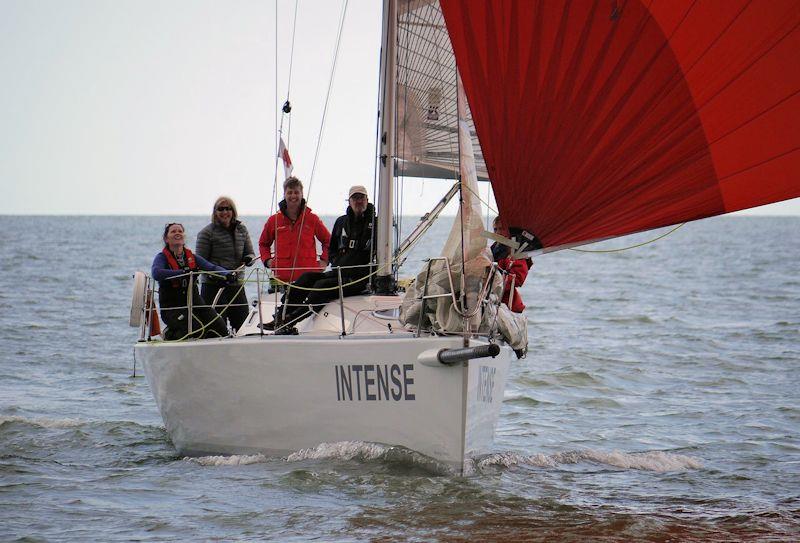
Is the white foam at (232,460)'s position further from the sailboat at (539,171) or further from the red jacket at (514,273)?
the red jacket at (514,273)

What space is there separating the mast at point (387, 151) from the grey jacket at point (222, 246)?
50.3 inches

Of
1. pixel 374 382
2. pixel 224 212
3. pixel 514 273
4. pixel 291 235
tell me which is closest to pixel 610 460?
pixel 514 273

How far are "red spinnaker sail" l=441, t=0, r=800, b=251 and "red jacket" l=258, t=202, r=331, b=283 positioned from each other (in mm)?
2249

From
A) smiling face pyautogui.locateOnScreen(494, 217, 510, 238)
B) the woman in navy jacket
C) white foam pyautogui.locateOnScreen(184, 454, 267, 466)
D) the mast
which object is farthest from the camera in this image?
the woman in navy jacket

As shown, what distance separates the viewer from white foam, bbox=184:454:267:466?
24.3 ft

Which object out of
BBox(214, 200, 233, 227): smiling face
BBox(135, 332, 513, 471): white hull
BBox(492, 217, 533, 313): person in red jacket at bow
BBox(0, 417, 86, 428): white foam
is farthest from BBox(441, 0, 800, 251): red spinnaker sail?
BBox(0, 417, 86, 428): white foam

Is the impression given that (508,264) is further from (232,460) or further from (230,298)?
(230,298)

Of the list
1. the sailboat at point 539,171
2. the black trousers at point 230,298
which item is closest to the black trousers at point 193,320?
the black trousers at point 230,298

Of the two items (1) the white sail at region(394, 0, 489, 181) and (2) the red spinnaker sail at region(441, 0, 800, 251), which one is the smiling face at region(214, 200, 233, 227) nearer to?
(1) the white sail at region(394, 0, 489, 181)

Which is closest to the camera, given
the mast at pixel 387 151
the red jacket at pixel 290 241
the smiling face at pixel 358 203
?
the mast at pixel 387 151

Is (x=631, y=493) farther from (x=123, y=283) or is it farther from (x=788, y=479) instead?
(x=123, y=283)

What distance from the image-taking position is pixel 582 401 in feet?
36.6

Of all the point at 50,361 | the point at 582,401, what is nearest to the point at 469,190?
the point at 582,401

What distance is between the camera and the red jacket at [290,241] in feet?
27.2
